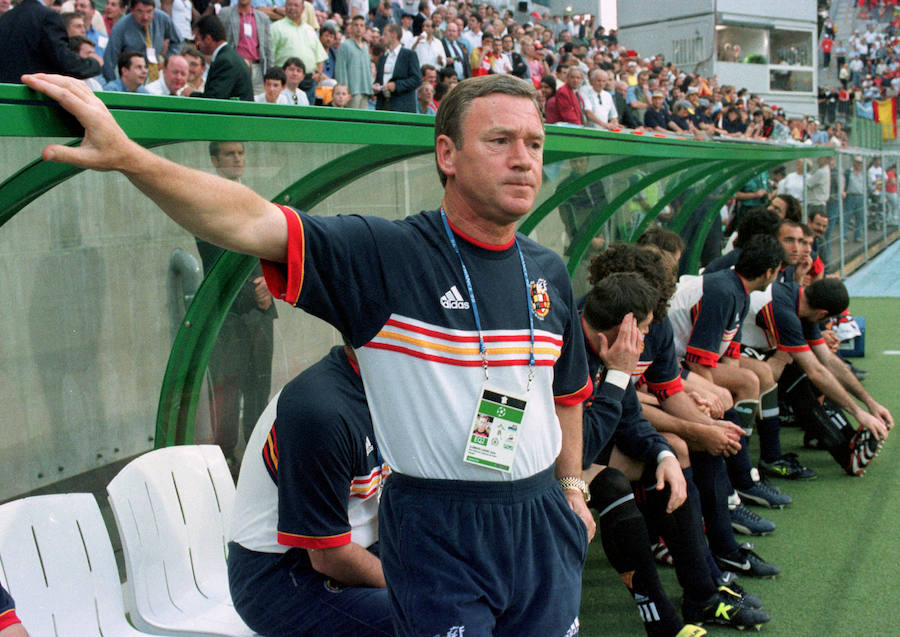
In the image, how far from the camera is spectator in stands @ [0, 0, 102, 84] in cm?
496

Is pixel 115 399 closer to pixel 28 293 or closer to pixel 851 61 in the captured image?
pixel 28 293

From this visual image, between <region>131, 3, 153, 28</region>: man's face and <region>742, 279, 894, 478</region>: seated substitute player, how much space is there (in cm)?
539

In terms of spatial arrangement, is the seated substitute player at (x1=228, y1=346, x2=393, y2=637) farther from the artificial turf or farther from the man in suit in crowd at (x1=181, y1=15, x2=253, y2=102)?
the man in suit in crowd at (x1=181, y1=15, x2=253, y2=102)

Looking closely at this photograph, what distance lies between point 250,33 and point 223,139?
7.02 meters

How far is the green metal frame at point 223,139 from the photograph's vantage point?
6.86 ft

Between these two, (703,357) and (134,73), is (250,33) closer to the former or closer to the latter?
(134,73)

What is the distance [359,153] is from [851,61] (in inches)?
1547

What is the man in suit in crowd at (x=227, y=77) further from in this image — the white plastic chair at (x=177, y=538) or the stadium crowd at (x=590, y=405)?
the white plastic chair at (x=177, y=538)

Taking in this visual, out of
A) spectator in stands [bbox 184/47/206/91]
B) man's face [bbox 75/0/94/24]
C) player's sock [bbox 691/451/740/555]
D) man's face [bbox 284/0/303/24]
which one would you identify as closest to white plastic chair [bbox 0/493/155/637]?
player's sock [bbox 691/451/740/555]

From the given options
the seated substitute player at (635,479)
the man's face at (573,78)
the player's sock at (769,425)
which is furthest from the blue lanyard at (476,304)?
the man's face at (573,78)

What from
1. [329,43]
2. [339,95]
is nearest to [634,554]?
[339,95]

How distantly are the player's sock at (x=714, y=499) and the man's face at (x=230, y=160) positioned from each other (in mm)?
2456

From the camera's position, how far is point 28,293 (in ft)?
11.0

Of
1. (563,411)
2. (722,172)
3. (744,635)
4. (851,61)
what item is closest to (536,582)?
(563,411)
